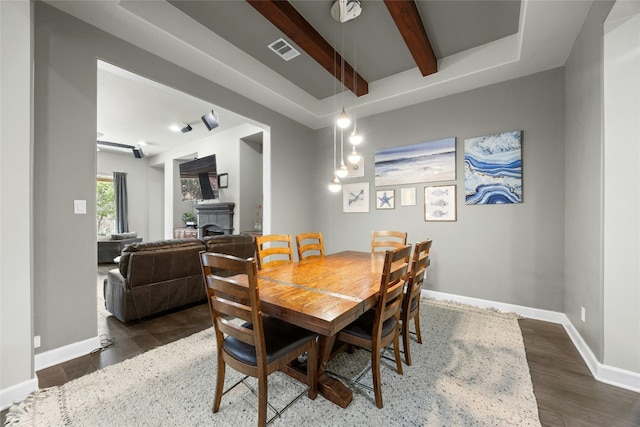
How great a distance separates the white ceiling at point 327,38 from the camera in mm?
2170

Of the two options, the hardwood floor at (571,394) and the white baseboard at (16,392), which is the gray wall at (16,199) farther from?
the hardwood floor at (571,394)

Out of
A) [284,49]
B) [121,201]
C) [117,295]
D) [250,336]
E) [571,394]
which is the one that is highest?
[284,49]

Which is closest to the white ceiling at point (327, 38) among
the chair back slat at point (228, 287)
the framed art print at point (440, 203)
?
the framed art print at point (440, 203)

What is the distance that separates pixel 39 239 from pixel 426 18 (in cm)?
387

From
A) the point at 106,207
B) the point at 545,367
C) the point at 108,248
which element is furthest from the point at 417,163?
the point at 106,207

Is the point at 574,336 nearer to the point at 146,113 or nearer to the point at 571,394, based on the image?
the point at 571,394

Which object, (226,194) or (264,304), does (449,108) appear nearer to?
(264,304)

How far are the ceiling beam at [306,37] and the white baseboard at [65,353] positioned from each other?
126 inches

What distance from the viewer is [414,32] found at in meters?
2.48

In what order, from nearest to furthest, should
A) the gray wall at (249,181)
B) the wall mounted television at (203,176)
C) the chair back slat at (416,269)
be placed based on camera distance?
the chair back slat at (416,269)
the gray wall at (249,181)
the wall mounted television at (203,176)

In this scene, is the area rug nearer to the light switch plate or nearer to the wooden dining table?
the wooden dining table

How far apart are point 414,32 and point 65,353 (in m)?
4.14

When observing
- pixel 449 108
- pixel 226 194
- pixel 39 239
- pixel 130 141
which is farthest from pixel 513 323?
pixel 130 141

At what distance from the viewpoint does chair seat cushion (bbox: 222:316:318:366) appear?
1.33 metres
